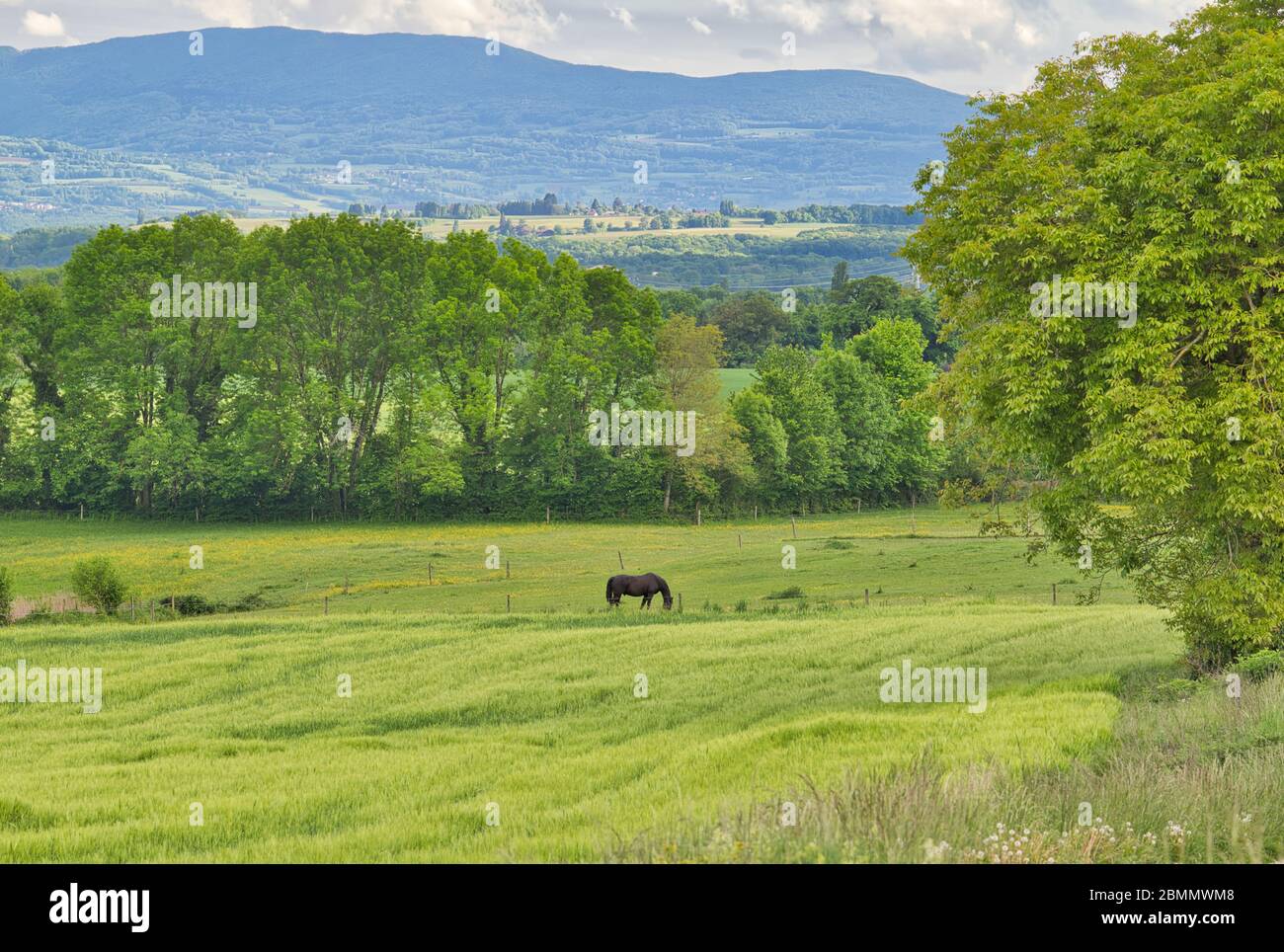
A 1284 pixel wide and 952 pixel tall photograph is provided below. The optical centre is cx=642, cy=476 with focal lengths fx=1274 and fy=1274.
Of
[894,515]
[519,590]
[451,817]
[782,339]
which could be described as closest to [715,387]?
[894,515]

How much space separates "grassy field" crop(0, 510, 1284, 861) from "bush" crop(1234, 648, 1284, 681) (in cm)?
154

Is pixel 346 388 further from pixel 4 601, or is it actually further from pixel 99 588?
pixel 4 601

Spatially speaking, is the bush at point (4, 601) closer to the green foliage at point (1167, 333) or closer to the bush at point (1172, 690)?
the green foliage at point (1167, 333)

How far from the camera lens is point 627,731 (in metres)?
22.3

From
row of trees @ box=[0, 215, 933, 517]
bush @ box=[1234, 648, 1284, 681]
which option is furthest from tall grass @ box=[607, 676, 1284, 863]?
row of trees @ box=[0, 215, 933, 517]

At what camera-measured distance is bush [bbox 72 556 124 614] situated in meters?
51.8

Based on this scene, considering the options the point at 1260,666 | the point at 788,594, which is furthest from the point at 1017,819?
the point at 788,594

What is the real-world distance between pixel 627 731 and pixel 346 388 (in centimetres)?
7601

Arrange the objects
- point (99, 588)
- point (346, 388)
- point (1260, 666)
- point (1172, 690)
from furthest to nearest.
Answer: point (346, 388)
point (99, 588)
point (1260, 666)
point (1172, 690)

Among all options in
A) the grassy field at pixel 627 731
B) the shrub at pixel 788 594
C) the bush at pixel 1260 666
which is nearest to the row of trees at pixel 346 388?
the grassy field at pixel 627 731

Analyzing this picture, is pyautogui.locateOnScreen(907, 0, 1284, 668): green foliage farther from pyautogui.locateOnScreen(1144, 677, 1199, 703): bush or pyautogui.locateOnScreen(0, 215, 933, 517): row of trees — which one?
pyautogui.locateOnScreen(0, 215, 933, 517): row of trees

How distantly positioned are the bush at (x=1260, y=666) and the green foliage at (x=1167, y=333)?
559 mm
